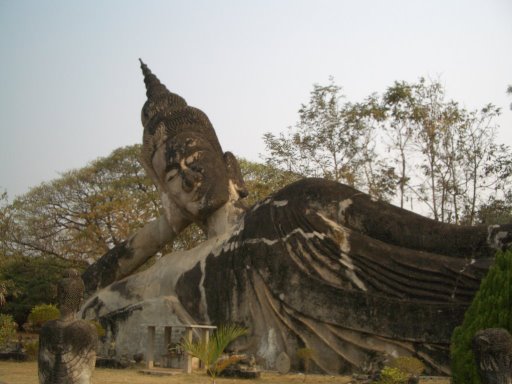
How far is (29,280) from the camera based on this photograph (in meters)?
24.4

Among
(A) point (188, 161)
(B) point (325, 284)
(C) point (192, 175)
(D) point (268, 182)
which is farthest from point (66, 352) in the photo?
(D) point (268, 182)

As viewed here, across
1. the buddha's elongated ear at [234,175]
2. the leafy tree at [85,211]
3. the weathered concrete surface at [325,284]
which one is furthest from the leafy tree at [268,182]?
the weathered concrete surface at [325,284]

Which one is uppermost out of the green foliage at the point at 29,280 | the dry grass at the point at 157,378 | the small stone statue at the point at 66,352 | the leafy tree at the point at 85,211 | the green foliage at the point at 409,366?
the leafy tree at the point at 85,211

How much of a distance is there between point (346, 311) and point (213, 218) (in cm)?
290

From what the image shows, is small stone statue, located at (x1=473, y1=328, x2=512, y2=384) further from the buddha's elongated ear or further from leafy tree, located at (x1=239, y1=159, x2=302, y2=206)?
leafy tree, located at (x1=239, y1=159, x2=302, y2=206)

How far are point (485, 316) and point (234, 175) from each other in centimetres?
571

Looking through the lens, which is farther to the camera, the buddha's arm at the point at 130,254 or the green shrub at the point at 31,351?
the buddha's arm at the point at 130,254

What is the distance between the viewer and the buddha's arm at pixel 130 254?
34.7 ft

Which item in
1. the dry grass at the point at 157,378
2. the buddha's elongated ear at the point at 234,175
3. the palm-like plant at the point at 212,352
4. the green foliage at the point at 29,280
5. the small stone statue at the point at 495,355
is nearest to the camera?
the small stone statue at the point at 495,355

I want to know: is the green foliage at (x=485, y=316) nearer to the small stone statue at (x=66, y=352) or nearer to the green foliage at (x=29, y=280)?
the small stone statue at (x=66, y=352)

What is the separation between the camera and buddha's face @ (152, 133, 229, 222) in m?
9.93

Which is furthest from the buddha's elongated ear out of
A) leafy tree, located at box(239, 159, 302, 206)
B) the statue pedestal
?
leafy tree, located at box(239, 159, 302, 206)

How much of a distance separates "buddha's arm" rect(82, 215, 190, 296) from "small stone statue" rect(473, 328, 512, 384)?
6886 mm

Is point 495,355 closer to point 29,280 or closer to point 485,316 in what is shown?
point 485,316
